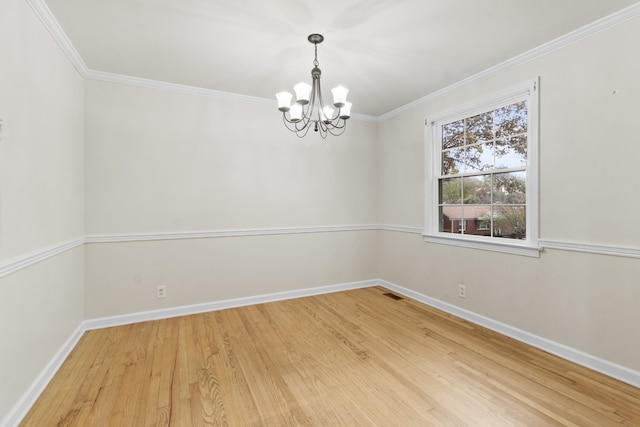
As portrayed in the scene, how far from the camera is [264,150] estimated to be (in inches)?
152

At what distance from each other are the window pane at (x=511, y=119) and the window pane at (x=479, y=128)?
0.08 meters

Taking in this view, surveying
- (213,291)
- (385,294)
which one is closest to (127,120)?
(213,291)

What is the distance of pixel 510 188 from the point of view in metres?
2.95

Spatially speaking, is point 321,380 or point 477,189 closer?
point 321,380

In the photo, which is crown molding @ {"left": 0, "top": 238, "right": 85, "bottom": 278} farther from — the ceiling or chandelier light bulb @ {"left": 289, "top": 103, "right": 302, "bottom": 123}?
chandelier light bulb @ {"left": 289, "top": 103, "right": 302, "bottom": 123}

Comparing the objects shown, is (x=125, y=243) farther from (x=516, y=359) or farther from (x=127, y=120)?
(x=516, y=359)

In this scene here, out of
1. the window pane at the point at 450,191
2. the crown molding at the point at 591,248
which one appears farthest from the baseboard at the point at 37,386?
the window pane at the point at 450,191

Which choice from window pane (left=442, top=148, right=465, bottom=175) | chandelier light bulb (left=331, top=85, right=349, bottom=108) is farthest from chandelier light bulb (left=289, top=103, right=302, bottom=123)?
window pane (left=442, top=148, right=465, bottom=175)

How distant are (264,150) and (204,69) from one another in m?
1.15

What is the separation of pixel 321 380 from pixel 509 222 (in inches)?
90.2

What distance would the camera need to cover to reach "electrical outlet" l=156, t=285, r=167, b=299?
11.0ft

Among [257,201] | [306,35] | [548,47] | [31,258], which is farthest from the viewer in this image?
[257,201]

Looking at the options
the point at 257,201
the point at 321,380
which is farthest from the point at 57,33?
the point at 321,380

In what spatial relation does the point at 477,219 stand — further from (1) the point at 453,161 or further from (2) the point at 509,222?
(1) the point at 453,161
